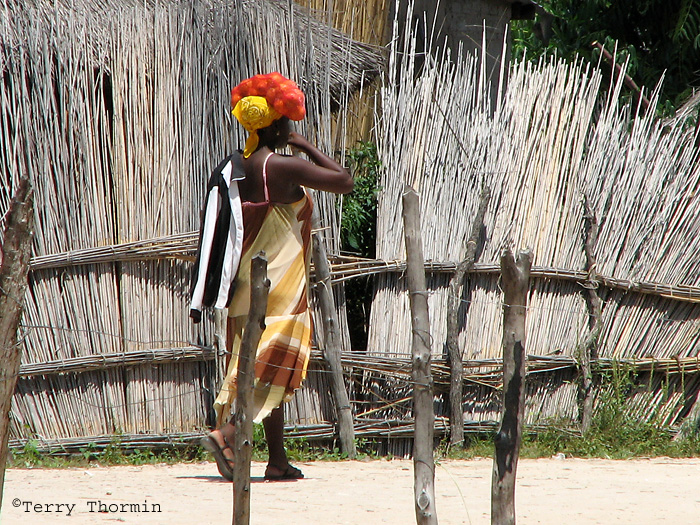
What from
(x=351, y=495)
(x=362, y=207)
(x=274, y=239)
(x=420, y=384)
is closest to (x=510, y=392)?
(x=420, y=384)

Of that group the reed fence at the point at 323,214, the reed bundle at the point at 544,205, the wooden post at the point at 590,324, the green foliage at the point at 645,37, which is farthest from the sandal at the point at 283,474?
the green foliage at the point at 645,37

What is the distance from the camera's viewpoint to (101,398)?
14.7 ft

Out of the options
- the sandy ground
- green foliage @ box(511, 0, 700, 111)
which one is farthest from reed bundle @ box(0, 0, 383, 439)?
green foliage @ box(511, 0, 700, 111)

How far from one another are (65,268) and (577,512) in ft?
9.13

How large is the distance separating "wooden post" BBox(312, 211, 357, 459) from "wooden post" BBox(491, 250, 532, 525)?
1.99m

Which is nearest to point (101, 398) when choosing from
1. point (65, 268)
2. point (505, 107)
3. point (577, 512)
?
point (65, 268)

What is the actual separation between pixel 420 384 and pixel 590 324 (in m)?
2.54

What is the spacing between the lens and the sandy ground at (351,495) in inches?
126

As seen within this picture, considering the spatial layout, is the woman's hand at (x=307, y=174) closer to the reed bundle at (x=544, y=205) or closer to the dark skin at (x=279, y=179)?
the dark skin at (x=279, y=179)

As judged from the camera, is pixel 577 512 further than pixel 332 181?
No

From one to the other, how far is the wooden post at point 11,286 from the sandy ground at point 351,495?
700mm

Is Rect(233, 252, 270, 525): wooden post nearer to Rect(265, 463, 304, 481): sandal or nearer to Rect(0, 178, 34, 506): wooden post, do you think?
Rect(0, 178, 34, 506): wooden post

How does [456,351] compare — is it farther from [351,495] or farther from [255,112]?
[255,112]

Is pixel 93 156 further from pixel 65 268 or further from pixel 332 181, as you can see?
pixel 332 181
